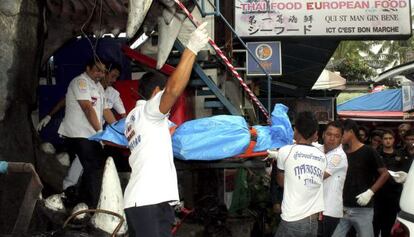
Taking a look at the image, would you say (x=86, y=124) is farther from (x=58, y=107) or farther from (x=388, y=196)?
(x=388, y=196)

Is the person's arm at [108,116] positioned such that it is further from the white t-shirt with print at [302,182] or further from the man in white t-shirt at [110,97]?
the white t-shirt with print at [302,182]

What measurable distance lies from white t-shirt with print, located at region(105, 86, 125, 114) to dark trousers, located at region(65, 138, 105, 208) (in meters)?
0.72

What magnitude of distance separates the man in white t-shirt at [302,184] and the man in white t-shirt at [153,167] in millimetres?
1207

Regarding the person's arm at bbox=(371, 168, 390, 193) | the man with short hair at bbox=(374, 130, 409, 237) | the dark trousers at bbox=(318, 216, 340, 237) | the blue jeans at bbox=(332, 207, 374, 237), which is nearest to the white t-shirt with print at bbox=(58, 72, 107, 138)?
the dark trousers at bbox=(318, 216, 340, 237)

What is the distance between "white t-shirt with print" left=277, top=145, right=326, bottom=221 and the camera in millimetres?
4598

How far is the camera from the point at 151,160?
12.5 ft

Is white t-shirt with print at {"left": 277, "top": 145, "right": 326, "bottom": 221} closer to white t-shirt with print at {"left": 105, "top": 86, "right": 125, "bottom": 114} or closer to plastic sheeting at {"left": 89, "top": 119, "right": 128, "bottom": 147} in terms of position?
plastic sheeting at {"left": 89, "top": 119, "right": 128, "bottom": 147}

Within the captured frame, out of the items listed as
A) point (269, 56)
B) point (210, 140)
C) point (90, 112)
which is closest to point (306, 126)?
point (210, 140)

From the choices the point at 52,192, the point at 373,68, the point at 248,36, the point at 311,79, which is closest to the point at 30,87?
the point at 52,192

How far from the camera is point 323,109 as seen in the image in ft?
57.9

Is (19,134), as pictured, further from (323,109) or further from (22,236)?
(323,109)

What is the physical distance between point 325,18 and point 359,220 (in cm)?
475

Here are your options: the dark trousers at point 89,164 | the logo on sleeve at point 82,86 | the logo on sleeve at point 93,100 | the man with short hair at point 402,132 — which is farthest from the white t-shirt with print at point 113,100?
the man with short hair at point 402,132

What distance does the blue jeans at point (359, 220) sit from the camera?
611cm
